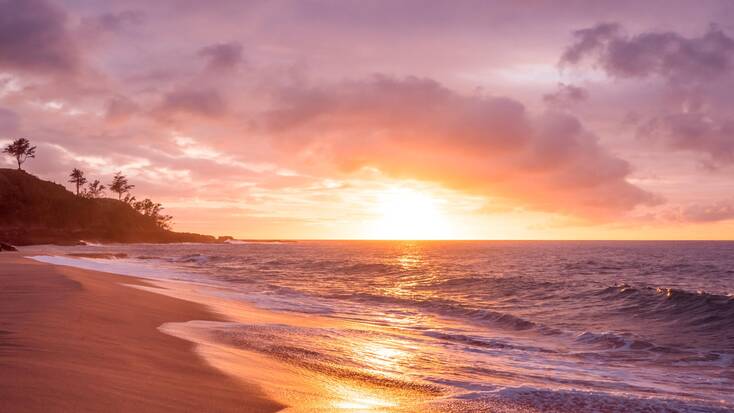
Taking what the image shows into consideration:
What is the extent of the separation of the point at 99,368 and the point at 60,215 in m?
163

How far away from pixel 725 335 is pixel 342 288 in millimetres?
20037

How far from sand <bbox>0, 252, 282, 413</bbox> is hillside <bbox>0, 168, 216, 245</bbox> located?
121 meters

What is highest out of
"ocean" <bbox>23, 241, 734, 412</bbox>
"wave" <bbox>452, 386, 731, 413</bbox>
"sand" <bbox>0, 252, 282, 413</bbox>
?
"sand" <bbox>0, 252, 282, 413</bbox>

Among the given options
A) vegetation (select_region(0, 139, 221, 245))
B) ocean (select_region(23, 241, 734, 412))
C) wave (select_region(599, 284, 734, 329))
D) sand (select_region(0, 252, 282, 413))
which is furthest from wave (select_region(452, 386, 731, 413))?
vegetation (select_region(0, 139, 221, 245))

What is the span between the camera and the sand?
219 inches

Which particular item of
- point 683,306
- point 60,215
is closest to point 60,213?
point 60,215

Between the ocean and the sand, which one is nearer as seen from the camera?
the sand

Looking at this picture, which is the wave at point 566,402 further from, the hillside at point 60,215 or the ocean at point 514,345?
the hillside at point 60,215

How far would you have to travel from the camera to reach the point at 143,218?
583 feet

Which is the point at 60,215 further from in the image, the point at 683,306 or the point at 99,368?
the point at 99,368

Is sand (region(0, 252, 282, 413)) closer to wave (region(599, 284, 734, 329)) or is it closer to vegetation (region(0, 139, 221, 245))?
wave (region(599, 284, 734, 329))

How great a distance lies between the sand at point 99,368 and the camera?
18.3ft

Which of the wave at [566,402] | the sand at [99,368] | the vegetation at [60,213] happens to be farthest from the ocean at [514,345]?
the vegetation at [60,213]

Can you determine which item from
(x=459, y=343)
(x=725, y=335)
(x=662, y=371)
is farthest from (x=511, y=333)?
(x=725, y=335)
